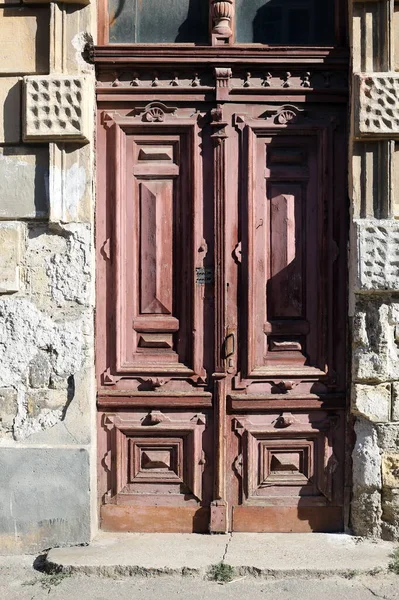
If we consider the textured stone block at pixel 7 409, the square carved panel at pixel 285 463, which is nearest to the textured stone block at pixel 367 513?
the square carved panel at pixel 285 463

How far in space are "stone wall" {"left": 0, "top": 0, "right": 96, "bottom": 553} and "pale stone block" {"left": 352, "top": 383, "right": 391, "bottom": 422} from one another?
1.62m

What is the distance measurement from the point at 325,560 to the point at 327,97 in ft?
9.06

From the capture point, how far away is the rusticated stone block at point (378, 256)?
478 centimetres

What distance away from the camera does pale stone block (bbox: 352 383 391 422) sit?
15.9 ft

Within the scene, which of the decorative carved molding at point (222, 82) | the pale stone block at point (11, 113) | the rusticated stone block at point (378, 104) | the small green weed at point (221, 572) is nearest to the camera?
the small green weed at point (221, 572)

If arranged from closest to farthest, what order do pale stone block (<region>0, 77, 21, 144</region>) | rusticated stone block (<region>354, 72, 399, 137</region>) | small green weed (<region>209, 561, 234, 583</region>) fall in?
small green weed (<region>209, 561, 234, 583</region>) → rusticated stone block (<region>354, 72, 399, 137</region>) → pale stone block (<region>0, 77, 21, 144</region>)

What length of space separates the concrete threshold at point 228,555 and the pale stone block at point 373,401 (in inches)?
29.9

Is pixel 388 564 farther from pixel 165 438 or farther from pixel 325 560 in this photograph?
pixel 165 438

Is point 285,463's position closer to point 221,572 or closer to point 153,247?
point 221,572

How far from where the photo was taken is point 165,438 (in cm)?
507

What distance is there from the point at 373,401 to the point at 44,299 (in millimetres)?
2073

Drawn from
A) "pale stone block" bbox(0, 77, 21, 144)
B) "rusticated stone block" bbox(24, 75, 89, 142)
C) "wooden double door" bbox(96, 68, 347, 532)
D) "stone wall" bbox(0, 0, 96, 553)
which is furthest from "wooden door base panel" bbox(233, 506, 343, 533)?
"pale stone block" bbox(0, 77, 21, 144)

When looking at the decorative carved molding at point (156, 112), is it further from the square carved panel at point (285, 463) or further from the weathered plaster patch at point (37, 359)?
the square carved panel at point (285, 463)

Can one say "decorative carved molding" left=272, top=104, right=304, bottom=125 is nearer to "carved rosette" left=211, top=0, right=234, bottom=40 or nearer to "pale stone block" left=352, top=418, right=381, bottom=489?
"carved rosette" left=211, top=0, right=234, bottom=40
